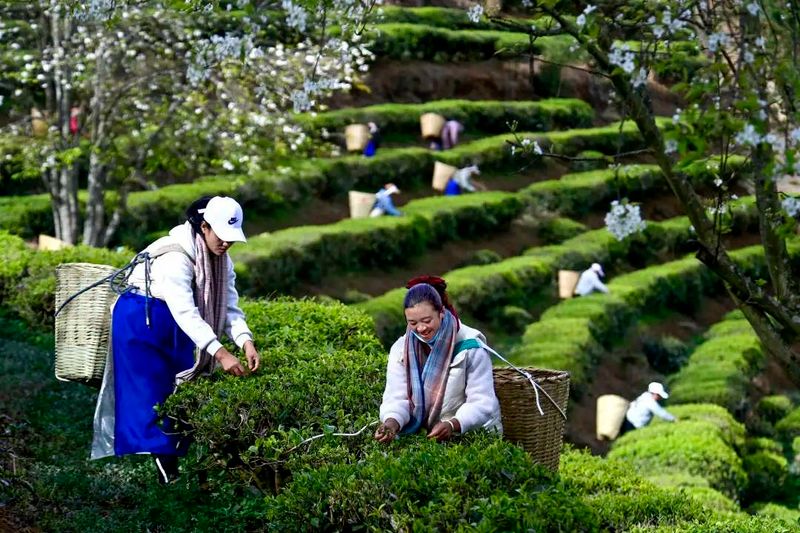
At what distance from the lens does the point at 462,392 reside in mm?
5125

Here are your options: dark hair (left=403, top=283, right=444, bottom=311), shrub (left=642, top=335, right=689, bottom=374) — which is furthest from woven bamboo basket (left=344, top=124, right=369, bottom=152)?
dark hair (left=403, top=283, right=444, bottom=311)

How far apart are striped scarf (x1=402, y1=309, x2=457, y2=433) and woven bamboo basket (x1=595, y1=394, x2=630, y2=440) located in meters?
11.4

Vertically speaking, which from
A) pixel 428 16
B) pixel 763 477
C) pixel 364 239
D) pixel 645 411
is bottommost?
pixel 763 477

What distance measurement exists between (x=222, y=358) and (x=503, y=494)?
2110 mm

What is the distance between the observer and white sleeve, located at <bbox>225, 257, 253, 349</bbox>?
612cm

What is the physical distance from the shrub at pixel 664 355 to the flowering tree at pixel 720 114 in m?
14.0

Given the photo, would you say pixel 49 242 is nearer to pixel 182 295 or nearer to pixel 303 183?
pixel 303 183

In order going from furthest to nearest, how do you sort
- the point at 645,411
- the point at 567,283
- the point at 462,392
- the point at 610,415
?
the point at 567,283 < the point at 610,415 < the point at 645,411 < the point at 462,392

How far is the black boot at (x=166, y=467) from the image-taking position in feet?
20.7

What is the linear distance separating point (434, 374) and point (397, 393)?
0.18m

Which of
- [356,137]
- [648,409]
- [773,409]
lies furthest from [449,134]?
[648,409]

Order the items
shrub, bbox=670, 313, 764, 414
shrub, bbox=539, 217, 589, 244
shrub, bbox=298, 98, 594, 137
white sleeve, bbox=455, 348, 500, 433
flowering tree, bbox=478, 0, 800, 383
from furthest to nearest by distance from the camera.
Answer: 1. shrub, bbox=298, 98, 594, 137
2. shrub, bbox=539, 217, 589, 244
3. shrub, bbox=670, 313, 764, 414
4. white sleeve, bbox=455, 348, 500, 433
5. flowering tree, bbox=478, 0, 800, 383

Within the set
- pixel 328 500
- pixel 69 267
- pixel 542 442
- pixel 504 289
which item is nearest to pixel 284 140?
pixel 504 289

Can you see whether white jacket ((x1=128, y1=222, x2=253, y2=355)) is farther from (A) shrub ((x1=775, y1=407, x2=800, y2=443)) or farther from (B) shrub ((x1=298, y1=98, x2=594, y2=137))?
(B) shrub ((x1=298, y1=98, x2=594, y2=137))
